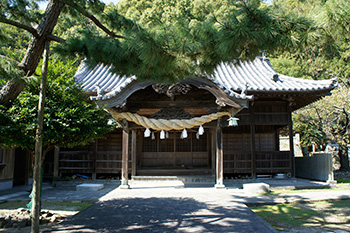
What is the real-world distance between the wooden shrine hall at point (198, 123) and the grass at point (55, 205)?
247 centimetres

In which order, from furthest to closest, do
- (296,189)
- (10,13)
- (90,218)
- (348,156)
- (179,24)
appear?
(348,156), (296,189), (90,218), (10,13), (179,24)

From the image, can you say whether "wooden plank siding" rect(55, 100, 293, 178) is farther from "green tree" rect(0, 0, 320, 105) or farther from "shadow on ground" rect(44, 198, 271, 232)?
"green tree" rect(0, 0, 320, 105)

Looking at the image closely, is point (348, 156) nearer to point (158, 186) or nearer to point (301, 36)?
point (158, 186)

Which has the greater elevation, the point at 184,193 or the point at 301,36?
the point at 301,36

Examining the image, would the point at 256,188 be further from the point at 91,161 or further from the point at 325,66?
the point at 325,66

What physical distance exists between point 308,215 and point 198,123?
4308 millimetres

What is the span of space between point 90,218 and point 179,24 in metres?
4.81

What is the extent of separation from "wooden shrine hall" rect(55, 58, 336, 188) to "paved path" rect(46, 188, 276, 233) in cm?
222

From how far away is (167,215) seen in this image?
648 cm

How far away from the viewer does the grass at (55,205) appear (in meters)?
7.76

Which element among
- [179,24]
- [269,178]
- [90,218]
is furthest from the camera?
[269,178]

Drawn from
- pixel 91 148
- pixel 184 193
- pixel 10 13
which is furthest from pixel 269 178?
pixel 10 13

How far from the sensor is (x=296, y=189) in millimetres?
11109

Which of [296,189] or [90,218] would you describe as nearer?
[90,218]
